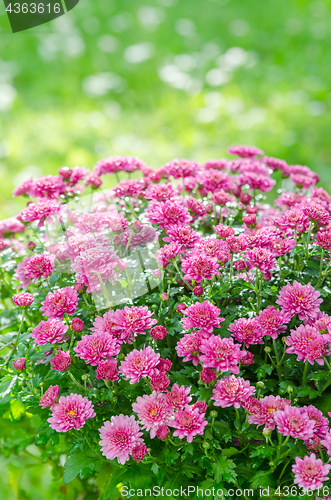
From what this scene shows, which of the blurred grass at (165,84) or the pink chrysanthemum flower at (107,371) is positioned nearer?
the pink chrysanthemum flower at (107,371)

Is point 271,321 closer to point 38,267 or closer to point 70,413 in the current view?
point 70,413

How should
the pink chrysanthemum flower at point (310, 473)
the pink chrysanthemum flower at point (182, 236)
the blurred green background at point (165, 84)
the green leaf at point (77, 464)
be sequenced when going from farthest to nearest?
the blurred green background at point (165, 84)
the pink chrysanthemum flower at point (182, 236)
the green leaf at point (77, 464)
the pink chrysanthemum flower at point (310, 473)

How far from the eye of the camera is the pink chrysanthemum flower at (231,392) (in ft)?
4.04

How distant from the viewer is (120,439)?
1255mm

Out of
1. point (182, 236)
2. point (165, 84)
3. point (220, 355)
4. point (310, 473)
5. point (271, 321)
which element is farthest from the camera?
point (165, 84)


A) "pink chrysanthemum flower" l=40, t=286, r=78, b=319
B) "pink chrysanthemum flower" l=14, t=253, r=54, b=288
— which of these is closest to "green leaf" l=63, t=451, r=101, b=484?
"pink chrysanthemum flower" l=40, t=286, r=78, b=319

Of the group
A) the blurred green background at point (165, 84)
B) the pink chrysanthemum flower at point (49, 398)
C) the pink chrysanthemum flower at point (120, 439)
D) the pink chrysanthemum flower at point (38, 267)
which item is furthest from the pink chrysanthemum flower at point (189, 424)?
the blurred green background at point (165, 84)

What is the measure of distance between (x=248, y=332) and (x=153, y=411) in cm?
35

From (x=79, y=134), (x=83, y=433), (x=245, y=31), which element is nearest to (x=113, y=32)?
(x=245, y=31)

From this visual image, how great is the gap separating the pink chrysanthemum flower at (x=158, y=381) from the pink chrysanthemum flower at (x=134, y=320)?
13 cm

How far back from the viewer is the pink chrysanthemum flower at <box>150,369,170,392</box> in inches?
49.9

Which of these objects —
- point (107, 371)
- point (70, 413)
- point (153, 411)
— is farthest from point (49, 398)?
point (153, 411)

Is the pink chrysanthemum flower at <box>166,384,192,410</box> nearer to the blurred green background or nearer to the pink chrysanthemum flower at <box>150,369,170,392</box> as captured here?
the pink chrysanthemum flower at <box>150,369,170,392</box>

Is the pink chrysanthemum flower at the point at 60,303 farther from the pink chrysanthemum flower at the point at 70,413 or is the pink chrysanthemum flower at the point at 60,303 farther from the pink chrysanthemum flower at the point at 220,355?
the pink chrysanthemum flower at the point at 220,355
